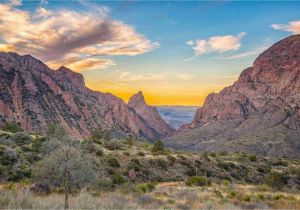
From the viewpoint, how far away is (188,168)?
4422 cm

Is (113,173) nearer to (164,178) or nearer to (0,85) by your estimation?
(164,178)

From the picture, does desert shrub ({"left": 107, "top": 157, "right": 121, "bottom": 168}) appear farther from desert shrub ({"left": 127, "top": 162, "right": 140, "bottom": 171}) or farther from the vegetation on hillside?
desert shrub ({"left": 127, "top": 162, "right": 140, "bottom": 171})

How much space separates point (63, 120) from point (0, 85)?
111ft

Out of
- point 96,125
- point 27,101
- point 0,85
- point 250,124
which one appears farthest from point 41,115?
point 250,124

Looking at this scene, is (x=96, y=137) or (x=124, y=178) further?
(x=96, y=137)

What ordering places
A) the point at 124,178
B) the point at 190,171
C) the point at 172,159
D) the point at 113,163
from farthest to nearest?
1. the point at 172,159
2. the point at 190,171
3. the point at 113,163
4. the point at 124,178

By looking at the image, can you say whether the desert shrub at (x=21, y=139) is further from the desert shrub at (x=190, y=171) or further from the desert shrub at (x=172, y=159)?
the desert shrub at (x=190, y=171)

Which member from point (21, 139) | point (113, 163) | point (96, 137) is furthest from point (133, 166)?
point (96, 137)

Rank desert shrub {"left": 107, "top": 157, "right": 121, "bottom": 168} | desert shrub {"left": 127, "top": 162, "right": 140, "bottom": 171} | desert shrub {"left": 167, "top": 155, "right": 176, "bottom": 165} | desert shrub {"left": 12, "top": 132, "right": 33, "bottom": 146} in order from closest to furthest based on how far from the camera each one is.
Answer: desert shrub {"left": 107, "top": 157, "right": 121, "bottom": 168}, desert shrub {"left": 127, "top": 162, "right": 140, "bottom": 171}, desert shrub {"left": 12, "top": 132, "right": 33, "bottom": 146}, desert shrub {"left": 167, "top": 155, "right": 176, "bottom": 165}

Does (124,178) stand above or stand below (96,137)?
below

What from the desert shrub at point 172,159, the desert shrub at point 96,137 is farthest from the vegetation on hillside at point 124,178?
the desert shrub at point 96,137

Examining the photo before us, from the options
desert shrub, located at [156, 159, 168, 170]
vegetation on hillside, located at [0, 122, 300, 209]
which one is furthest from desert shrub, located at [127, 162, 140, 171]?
desert shrub, located at [156, 159, 168, 170]

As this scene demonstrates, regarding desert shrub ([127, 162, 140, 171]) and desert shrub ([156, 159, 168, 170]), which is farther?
desert shrub ([156, 159, 168, 170])

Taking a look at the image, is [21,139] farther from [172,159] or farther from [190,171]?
[190,171]
